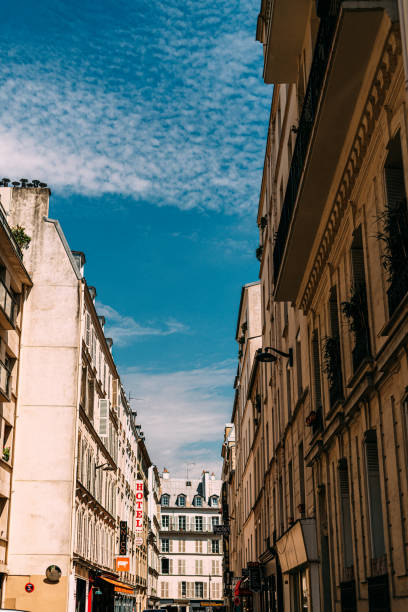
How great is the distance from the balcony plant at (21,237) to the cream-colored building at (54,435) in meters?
0.31

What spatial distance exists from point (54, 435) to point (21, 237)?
888cm

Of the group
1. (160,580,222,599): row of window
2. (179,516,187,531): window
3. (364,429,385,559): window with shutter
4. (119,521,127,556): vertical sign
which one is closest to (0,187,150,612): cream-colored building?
(119,521,127,556): vertical sign

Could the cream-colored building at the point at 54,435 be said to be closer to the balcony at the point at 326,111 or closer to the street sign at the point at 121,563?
the street sign at the point at 121,563

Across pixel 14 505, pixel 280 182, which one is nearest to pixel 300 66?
pixel 280 182

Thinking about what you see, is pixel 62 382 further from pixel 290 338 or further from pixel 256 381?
pixel 290 338

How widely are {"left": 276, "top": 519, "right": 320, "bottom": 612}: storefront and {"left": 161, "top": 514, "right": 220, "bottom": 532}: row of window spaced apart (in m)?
92.3

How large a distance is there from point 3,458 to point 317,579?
1696cm

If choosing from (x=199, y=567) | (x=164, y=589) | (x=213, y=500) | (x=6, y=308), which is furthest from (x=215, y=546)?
(x=6, y=308)

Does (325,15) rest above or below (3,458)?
above

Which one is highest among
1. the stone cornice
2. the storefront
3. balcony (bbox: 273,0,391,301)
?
balcony (bbox: 273,0,391,301)

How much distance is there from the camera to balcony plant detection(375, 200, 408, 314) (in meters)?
9.79

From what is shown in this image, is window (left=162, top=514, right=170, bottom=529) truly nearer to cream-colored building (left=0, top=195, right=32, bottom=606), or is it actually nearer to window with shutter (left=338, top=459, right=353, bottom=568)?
cream-colored building (left=0, top=195, right=32, bottom=606)

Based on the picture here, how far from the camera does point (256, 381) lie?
37.8m

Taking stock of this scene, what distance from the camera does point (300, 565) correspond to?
1855 cm
